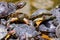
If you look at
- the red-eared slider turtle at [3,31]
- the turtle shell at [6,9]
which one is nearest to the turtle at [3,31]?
the red-eared slider turtle at [3,31]

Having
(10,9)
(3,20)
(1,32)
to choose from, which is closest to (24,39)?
(1,32)

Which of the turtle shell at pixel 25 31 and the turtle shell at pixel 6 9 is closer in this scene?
the turtle shell at pixel 25 31

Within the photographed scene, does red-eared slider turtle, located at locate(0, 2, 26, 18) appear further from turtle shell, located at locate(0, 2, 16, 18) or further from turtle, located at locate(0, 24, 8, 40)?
turtle, located at locate(0, 24, 8, 40)

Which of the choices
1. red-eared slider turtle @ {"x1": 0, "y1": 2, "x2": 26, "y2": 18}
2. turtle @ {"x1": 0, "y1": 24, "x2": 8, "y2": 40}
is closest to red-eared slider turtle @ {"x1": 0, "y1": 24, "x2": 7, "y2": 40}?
turtle @ {"x1": 0, "y1": 24, "x2": 8, "y2": 40}

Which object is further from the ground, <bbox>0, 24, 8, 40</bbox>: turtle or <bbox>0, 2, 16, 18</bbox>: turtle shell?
<bbox>0, 2, 16, 18</bbox>: turtle shell

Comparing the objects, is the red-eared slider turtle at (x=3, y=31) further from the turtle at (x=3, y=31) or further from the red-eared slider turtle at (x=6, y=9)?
the red-eared slider turtle at (x=6, y=9)

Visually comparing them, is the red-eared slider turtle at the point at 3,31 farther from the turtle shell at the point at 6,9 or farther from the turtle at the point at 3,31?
the turtle shell at the point at 6,9

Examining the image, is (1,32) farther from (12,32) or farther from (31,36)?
(31,36)

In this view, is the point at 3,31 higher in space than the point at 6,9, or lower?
lower

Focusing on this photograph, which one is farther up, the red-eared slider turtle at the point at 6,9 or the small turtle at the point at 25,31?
the red-eared slider turtle at the point at 6,9

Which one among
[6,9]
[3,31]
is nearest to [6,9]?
[6,9]

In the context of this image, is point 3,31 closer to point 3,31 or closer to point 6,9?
point 3,31
